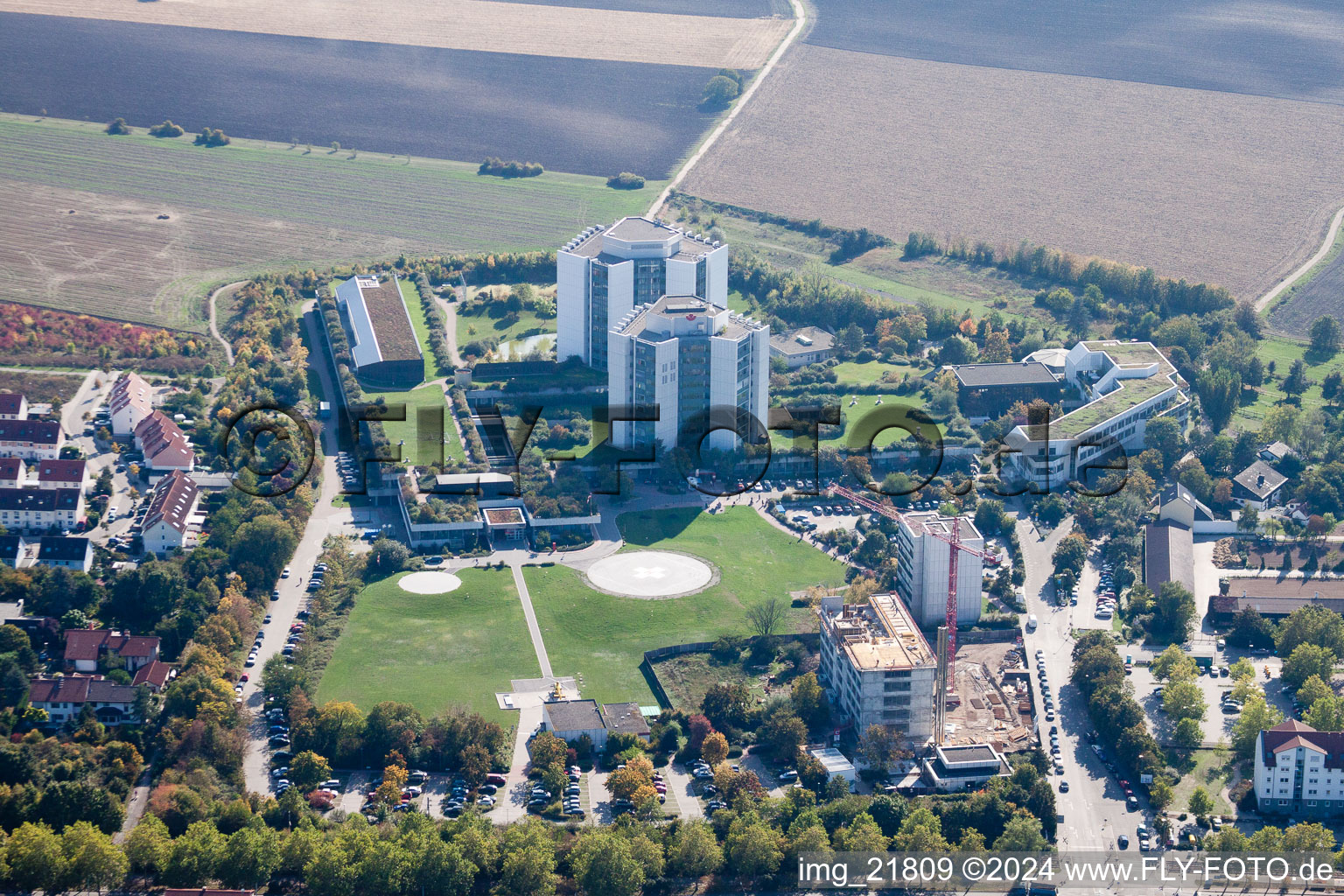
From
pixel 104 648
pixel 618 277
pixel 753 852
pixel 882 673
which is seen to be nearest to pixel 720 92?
pixel 618 277

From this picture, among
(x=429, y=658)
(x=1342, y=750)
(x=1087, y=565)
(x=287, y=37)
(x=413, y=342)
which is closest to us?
(x=1342, y=750)

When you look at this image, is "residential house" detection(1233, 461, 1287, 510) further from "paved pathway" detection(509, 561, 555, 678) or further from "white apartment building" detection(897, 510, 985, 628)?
"paved pathway" detection(509, 561, 555, 678)

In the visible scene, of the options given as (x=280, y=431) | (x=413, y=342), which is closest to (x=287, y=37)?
(x=413, y=342)

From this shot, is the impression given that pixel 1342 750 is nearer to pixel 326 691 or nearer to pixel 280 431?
pixel 326 691

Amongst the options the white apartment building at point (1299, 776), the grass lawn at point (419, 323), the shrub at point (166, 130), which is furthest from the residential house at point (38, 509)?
the shrub at point (166, 130)

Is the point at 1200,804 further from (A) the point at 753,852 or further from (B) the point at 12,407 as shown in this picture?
(B) the point at 12,407

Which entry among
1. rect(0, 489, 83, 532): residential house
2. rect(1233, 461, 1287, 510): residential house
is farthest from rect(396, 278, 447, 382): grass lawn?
rect(1233, 461, 1287, 510): residential house

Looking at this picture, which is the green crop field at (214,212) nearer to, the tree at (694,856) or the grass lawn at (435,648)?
the grass lawn at (435,648)
